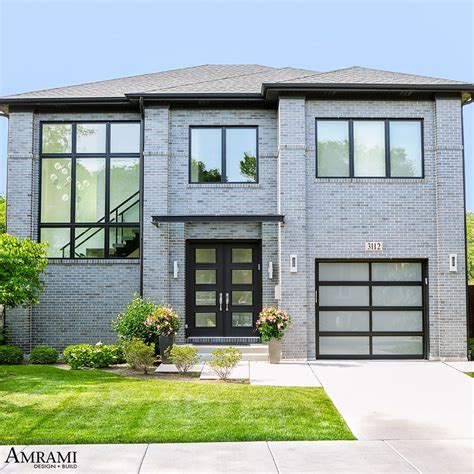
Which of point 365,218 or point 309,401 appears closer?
point 309,401

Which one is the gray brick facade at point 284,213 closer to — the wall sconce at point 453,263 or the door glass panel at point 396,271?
the wall sconce at point 453,263

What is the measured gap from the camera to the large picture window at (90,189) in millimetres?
15953

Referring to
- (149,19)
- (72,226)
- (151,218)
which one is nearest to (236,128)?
(151,218)

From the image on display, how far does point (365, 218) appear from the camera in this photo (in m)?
14.7

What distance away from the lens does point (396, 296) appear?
14836 mm

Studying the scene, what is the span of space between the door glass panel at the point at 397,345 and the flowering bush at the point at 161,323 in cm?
474

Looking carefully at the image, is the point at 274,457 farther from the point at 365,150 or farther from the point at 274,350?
the point at 365,150

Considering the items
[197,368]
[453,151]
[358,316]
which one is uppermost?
[453,151]

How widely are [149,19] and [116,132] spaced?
637 centimetres

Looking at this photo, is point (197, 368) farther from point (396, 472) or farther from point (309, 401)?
point (396, 472)

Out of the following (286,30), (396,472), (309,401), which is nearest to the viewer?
(396,472)

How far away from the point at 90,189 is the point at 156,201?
6.74 feet

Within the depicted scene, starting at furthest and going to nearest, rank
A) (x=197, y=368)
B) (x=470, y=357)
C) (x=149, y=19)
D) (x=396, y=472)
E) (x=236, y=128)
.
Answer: (x=149, y=19), (x=236, y=128), (x=470, y=357), (x=197, y=368), (x=396, y=472)

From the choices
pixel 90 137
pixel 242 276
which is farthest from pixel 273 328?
pixel 90 137
